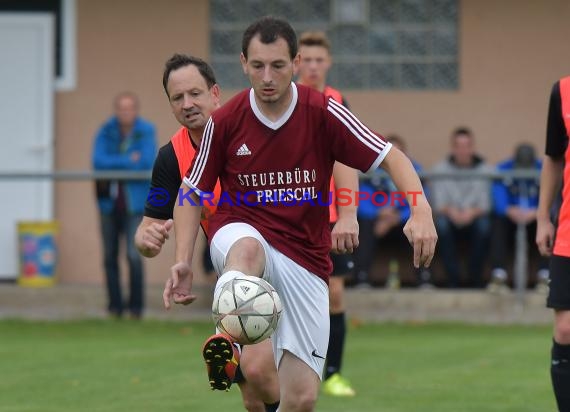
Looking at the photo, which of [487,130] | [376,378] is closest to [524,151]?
[487,130]

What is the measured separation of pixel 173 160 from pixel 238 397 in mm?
2894

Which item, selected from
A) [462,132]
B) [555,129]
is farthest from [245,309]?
[462,132]

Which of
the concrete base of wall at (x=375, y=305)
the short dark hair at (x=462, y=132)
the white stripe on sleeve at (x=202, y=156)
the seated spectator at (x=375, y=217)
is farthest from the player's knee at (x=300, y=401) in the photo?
the short dark hair at (x=462, y=132)

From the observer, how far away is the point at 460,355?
11789mm

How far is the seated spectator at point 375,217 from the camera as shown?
563 inches

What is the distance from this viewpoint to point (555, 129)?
7398 mm

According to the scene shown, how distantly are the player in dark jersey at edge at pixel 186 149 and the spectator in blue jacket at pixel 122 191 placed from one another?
23.0 feet

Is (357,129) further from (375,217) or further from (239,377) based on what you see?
(375,217)

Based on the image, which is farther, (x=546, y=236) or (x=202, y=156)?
(x=546, y=236)

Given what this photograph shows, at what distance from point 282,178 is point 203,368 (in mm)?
4520

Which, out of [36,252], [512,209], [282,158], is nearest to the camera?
[282,158]

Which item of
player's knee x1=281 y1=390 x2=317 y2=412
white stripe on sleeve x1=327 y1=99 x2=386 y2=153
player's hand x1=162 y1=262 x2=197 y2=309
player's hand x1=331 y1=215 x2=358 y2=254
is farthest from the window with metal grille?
player's knee x1=281 y1=390 x2=317 y2=412

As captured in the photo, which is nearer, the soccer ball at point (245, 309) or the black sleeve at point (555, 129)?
the soccer ball at point (245, 309)

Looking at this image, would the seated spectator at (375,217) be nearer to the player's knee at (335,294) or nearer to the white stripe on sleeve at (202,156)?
the player's knee at (335,294)
